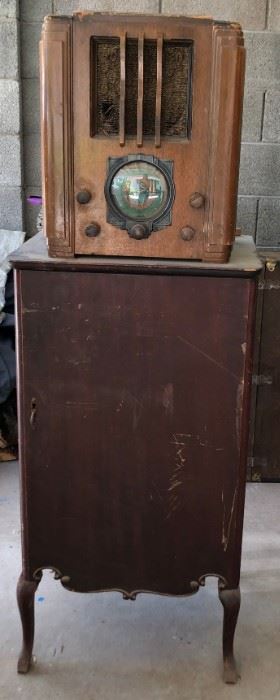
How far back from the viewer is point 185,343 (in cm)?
136

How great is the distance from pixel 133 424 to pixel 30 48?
1.71 metres

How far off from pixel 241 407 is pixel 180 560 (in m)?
0.38

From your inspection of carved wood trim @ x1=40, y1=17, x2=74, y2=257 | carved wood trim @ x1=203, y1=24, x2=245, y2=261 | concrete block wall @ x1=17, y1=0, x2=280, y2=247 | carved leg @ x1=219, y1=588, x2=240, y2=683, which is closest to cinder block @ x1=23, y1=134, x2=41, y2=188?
concrete block wall @ x1=17, y1=0, x2=280, y2=247

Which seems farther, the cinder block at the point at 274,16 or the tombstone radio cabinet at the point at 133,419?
the cinder block at the point at 274,16

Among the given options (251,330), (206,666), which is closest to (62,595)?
(206,666)

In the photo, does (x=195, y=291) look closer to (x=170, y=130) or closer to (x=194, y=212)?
(x=194, y=212)

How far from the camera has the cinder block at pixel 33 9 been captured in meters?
2.46

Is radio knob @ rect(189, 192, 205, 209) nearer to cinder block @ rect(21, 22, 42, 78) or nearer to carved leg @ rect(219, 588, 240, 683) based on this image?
carved leg @ rect(219, 588, 240, 683)

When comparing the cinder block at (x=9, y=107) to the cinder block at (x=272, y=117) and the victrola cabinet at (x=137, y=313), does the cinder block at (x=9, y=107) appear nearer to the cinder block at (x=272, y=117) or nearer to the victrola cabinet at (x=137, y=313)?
the cinder block at (x=272, y=117)

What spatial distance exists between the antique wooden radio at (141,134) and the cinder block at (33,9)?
55.1 inches

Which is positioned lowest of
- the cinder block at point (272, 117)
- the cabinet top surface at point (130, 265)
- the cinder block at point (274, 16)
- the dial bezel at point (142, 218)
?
the cabinet top surface at point (130, 265)

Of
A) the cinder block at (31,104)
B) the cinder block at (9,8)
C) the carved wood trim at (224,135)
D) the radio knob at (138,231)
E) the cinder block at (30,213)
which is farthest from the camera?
the cinder block at (30,213)

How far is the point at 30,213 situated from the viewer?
2.65 m

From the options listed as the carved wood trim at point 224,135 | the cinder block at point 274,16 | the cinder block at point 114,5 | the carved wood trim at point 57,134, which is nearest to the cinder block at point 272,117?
the cinder block at point 274,16
